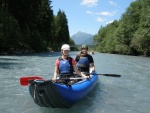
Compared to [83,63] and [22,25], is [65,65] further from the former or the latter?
[22,25]

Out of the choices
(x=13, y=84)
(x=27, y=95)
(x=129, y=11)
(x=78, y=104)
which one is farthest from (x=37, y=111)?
(x=129, y=11)

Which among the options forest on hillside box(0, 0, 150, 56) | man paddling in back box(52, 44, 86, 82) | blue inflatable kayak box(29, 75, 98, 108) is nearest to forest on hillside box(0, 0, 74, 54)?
forest on hillside box(0, 0, 150, 56)

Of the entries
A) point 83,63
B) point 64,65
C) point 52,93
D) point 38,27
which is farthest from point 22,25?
point 52,93

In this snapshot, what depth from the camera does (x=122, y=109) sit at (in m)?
8.19

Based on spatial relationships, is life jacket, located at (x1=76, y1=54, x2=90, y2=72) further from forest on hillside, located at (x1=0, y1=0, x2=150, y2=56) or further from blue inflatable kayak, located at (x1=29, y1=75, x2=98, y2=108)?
forest on hillside, located at (x1=0, y1=0, x2=150, y2=56)

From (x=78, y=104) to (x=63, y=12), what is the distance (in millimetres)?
88898

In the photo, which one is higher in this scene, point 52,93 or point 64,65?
point 64,65

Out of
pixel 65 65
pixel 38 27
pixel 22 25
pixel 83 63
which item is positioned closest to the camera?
pixel 65 65

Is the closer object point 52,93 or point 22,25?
point 52,93

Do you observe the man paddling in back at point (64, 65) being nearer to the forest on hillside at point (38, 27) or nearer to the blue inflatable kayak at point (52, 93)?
the blue inflatable kayak at point (52, 93)

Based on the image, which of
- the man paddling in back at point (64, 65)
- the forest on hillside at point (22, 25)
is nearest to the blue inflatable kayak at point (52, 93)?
the man paddling in back at point (64, 65)

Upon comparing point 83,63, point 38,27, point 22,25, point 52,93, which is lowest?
point 52,93

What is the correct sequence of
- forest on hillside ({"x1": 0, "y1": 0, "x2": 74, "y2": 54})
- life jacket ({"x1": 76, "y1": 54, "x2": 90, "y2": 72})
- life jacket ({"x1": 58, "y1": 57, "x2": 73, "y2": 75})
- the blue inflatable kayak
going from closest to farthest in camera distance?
the blue inflatable kayak
life jacket ({"x1": 58, "y1": 57, "x2": 73, "y2": 75})
life jacket ({"x1": 76, "y1": 54, "x2": 90, "y2": 72})
forest on hillside ({"x1": 0, "y1": 0, "x2": 74, "y2": 54})

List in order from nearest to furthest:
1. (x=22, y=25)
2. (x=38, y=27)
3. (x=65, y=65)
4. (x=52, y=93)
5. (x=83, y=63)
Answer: (x=52, y=93) → (x=65, y=65) → (x=83, y=63) → (x=22, y=25) → (x=38, y=27)
